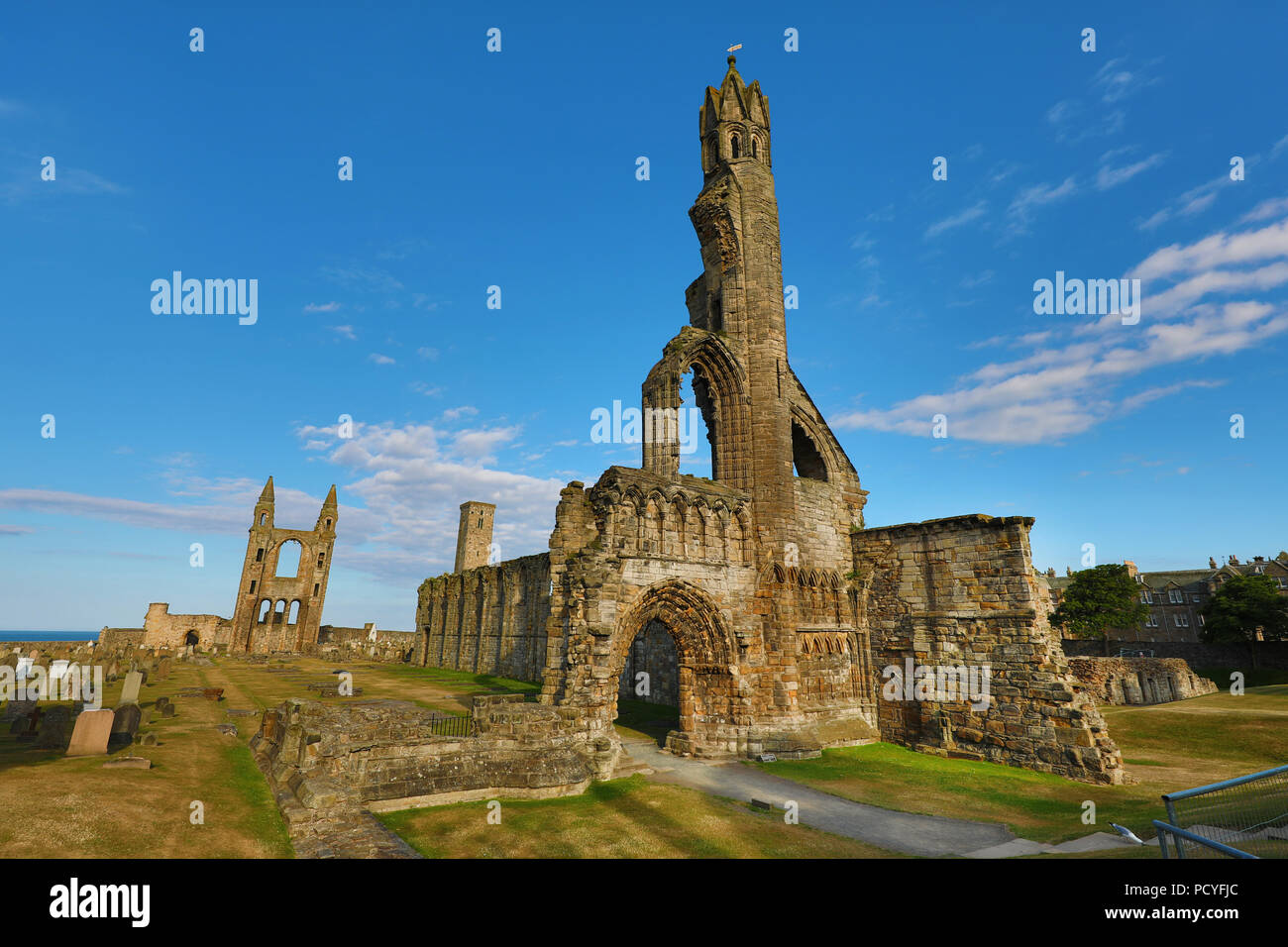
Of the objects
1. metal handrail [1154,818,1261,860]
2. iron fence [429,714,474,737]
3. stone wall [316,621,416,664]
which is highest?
metal handrail [1154,818,1261,860]

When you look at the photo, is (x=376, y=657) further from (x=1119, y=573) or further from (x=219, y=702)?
(x=1119, y=573)

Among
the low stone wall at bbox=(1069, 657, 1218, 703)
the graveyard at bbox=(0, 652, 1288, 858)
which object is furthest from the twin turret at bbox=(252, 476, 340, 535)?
the low stone wall at bbox=(1069, 657, 1218, 703)

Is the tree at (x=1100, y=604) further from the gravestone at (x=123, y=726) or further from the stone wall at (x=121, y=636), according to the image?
the stone wall at (x=121, y=636)

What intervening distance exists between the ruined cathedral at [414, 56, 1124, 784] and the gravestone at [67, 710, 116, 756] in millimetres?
9119

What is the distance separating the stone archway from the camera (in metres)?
17.8

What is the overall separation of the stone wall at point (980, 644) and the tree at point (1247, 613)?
41110mm

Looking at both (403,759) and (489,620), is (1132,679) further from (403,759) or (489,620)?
(489,620)

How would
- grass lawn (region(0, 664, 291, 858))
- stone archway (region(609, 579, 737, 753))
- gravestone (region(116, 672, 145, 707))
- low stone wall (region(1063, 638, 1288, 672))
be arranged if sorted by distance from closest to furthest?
grass lawn (region(0, 664, 291, 858)) < gravestone (region(116, 672, 145, 707)) < stone archway (region(609, 579, 737, 753)) < low stone wall (region(1063, 638, 1288, 672))

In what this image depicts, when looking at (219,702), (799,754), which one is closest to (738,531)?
(799,754)

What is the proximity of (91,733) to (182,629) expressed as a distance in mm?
59487

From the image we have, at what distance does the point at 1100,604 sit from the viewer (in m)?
53.3

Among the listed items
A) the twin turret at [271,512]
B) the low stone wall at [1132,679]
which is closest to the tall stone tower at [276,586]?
the twin turret at [271,512]

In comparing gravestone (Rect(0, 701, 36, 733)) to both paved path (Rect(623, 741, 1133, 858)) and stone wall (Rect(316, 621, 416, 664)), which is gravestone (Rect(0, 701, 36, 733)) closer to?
paved path (Rect(623, 741, 1133, 858))
